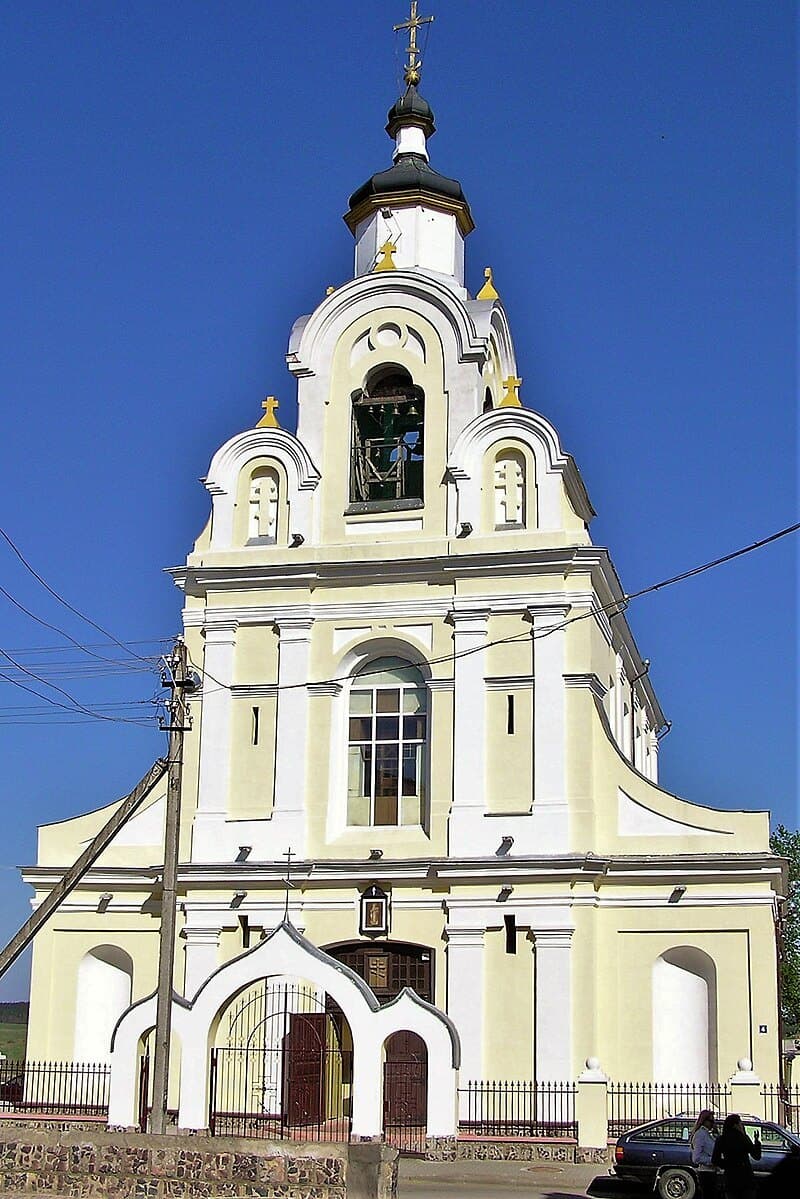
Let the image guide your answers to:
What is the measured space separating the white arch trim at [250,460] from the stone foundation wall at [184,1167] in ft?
49.6

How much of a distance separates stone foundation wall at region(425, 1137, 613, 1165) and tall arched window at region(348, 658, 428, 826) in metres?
6.50

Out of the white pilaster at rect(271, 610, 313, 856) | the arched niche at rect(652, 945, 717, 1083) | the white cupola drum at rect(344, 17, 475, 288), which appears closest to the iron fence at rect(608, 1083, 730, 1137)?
the arched niche at rect(652, 945, 717, 1083)

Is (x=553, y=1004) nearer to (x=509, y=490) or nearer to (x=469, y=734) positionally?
(x=469, y=734)

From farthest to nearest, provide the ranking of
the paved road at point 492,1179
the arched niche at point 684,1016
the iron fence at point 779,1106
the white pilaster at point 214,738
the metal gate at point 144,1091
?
1. the white pilaster at point 214,738
2. the arched niche at point 684,1016
3. the iron fence at point 779,1106
4. the metal gate at point 144,1091
5. the paved road at point 492,1179

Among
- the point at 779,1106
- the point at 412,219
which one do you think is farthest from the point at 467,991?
the point at 412,219

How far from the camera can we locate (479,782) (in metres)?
29.9

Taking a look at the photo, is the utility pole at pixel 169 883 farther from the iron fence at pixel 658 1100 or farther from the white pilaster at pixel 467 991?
the iron fence at pixel 658 1100

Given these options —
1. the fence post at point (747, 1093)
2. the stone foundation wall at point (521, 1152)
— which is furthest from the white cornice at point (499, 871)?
the stone foundation wall at point (521, 1152)

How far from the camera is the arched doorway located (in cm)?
2641

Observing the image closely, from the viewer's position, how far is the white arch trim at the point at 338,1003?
80.1ft

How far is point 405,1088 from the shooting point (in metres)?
27.8

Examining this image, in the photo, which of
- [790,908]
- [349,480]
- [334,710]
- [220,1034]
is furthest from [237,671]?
[790,908]

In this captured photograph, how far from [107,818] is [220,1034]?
5.44 m

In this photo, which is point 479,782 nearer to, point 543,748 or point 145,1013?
point 543,748
